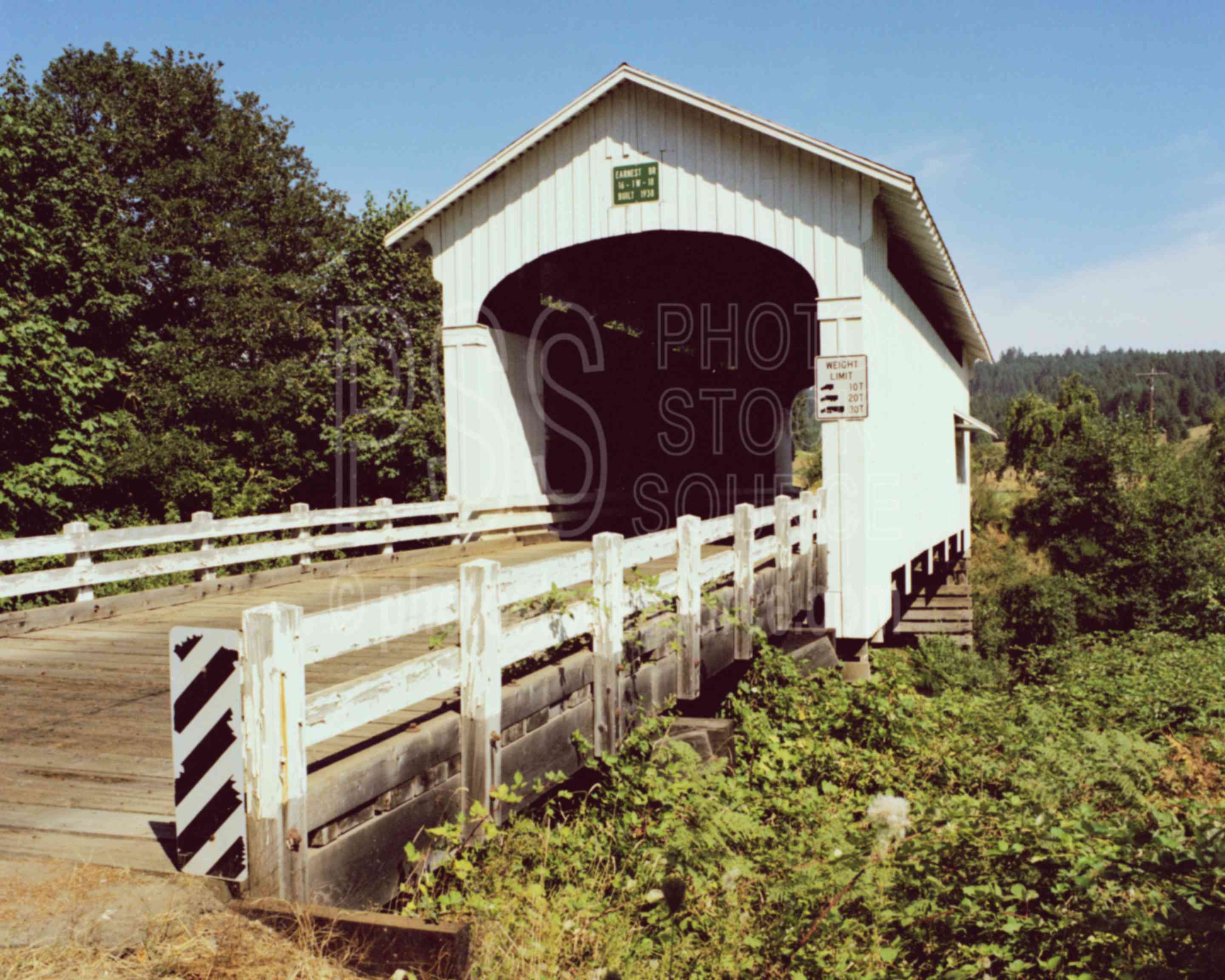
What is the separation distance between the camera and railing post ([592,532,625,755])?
6098 millimetres

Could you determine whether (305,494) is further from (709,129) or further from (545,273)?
(709,129)

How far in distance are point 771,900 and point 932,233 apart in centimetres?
896

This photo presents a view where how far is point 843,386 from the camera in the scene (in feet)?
33.9

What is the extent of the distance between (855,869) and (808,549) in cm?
642

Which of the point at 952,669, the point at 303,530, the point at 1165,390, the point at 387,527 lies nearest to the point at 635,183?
the point at 387,527

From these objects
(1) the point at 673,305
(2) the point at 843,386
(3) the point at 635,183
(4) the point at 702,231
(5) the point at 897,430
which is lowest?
(5) the point at 897,430

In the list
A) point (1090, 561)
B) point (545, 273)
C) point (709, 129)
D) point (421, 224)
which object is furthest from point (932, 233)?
point (1090, 561)

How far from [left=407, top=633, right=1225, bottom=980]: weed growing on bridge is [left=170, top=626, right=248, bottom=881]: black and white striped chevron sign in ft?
3.24

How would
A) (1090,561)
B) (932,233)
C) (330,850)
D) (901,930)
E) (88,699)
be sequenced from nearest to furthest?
1. (330,850)
2. (901,930)
3. (88,699)
4. (932,233)
5. (1090,561)

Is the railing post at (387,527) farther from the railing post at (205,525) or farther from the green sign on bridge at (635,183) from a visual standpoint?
the green sign on bridge at (635,183)

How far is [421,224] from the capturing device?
12508mm

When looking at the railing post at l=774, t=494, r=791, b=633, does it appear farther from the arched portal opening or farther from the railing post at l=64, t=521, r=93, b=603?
the railing post at l=64, t=521, r=93, b=603

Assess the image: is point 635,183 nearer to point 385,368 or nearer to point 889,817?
point 889,817

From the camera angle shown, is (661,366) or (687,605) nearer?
(687,605)
